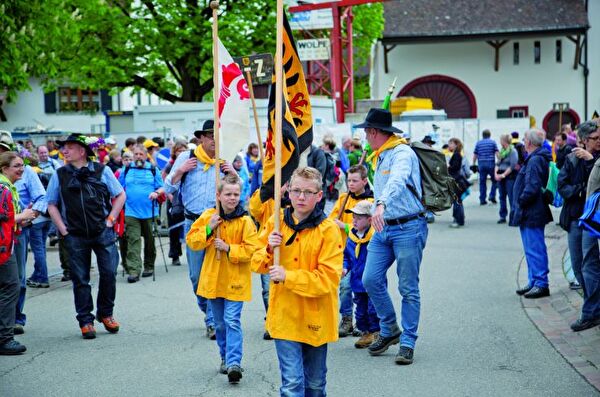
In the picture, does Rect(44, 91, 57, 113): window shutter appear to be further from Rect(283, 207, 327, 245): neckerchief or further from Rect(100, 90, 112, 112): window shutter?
Rect(283, 207, 327, 245): neckerchief

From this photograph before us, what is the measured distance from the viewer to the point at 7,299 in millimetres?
8008

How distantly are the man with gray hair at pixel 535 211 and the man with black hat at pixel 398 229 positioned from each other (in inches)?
128

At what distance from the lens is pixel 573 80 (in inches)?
1770

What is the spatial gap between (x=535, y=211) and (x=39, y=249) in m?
6.18

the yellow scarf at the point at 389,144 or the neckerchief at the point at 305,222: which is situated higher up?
the yellow scarf at the point at 389,144

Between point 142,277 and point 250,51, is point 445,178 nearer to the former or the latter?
point 142,277

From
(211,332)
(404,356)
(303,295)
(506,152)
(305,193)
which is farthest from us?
(506,152)

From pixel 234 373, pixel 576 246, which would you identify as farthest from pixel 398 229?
pixel 576 246

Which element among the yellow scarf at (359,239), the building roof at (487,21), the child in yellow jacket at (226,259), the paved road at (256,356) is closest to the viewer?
the paved road at (256,356)

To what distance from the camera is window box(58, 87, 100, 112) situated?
53.0 metres

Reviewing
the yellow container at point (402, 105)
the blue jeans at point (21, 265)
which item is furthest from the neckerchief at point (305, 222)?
the yellow container at point (402, 105)

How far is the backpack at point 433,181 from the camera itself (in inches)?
295

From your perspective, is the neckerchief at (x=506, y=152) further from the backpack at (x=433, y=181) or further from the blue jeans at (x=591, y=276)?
the backpack at (x=433, y=181)

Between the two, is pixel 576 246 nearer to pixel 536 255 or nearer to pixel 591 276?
pixel 591 276
